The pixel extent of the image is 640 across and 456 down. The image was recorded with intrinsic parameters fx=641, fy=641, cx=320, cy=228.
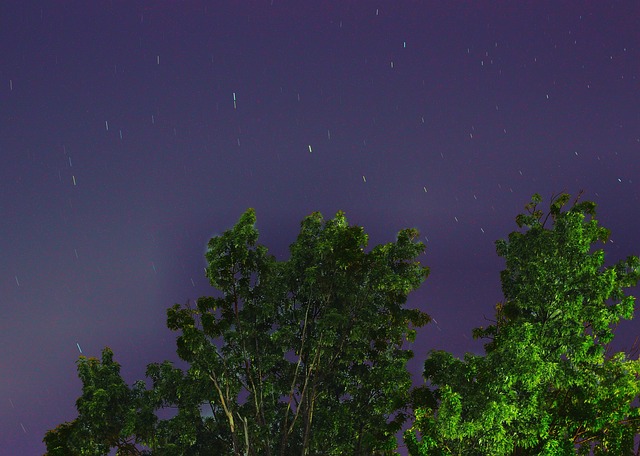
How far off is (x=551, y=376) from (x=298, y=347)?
7.98 m

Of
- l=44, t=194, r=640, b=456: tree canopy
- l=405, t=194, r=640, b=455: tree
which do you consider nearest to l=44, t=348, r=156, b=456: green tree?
l=44, t=194, r=640, b=456: tree canopy

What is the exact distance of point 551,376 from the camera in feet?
54.9

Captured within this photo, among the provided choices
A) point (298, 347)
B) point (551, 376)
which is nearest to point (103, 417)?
point (298, 347)

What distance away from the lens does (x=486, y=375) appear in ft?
56.9

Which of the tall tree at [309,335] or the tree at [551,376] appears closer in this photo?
the tree at [551,376]

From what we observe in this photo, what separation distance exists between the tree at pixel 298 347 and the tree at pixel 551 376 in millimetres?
2930

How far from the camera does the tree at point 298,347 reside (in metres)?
20.6

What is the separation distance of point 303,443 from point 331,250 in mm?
6140

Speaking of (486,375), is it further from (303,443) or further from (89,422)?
(89,422)

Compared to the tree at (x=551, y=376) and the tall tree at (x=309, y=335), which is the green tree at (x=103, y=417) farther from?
the tree at (x=551, y=376)

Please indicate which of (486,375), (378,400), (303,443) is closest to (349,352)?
(378,400)

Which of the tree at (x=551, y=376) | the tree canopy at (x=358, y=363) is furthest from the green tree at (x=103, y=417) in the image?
the tree at (x=551, y=376)

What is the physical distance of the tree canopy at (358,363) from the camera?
1727cm

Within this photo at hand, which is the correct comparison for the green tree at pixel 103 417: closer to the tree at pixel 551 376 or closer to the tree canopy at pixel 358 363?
the tree canopy at pixel 358 363
